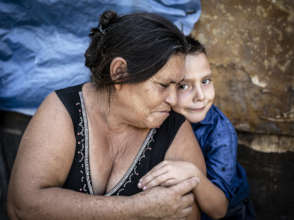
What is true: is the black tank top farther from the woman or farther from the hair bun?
the hair bun

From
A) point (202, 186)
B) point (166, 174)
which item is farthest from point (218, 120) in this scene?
point (166, 174)

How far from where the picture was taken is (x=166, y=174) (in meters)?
1.82

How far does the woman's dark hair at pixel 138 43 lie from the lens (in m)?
1.70

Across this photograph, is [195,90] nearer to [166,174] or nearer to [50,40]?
[166,174]

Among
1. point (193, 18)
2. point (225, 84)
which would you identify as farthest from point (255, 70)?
point (193, 18)

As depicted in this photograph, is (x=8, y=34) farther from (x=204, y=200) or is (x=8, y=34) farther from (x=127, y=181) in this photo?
(x=204, y=200)

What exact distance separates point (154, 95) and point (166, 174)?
0.50 metres

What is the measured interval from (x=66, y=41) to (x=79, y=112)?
1039 mm

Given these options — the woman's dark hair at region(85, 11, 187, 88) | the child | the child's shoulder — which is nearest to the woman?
the woman's dark hair at region(85, 11, 187, 88)

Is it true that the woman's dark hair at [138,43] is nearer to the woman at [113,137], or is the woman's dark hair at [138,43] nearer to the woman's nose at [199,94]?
the woman at [113,137]

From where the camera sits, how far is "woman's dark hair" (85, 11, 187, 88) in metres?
1.70

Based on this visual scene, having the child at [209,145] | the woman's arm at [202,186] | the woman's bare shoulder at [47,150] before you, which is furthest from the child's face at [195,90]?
the woman's bare shoulder at [47,150]

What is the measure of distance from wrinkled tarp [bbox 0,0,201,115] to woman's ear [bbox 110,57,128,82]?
999mm

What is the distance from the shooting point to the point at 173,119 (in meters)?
2.08
